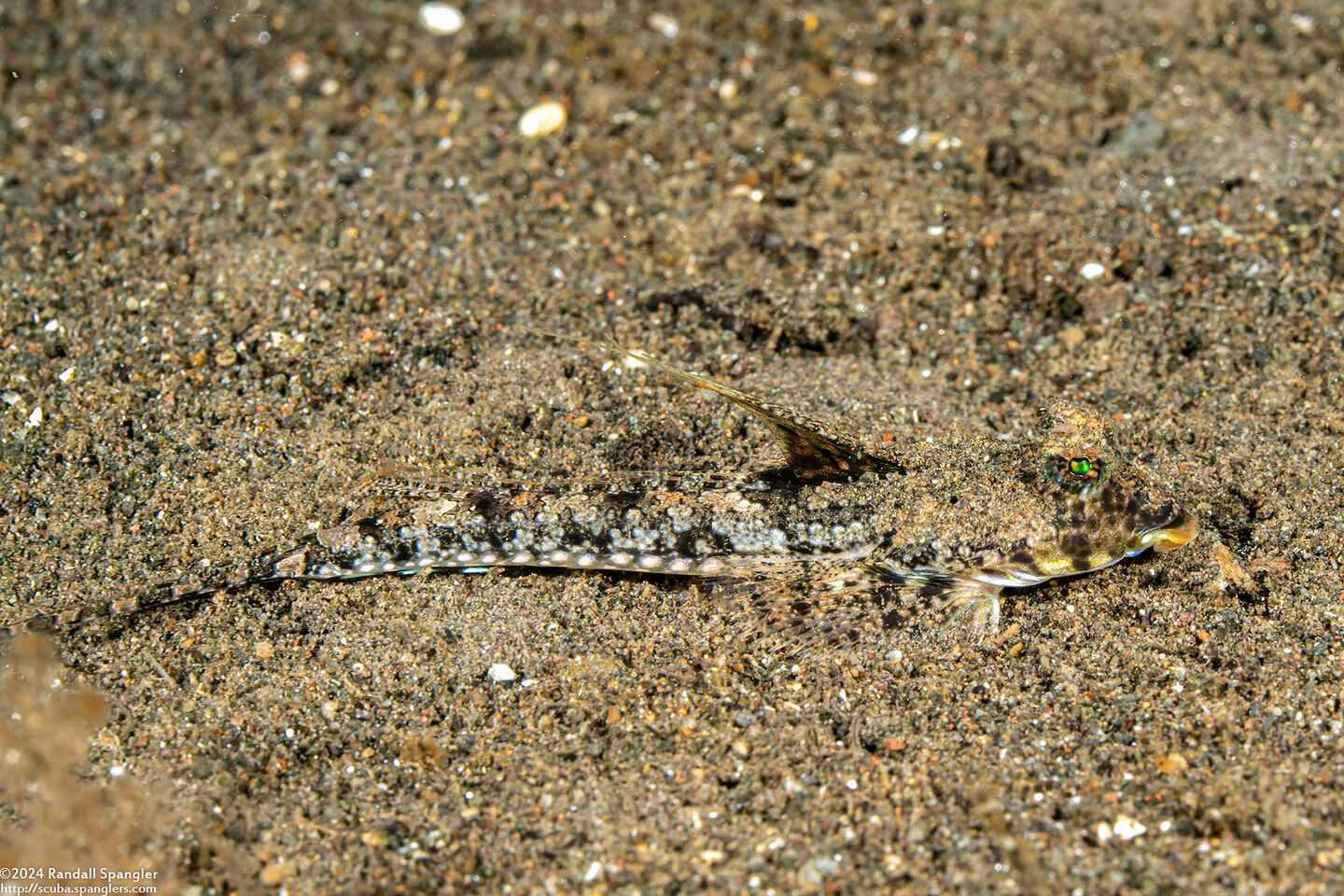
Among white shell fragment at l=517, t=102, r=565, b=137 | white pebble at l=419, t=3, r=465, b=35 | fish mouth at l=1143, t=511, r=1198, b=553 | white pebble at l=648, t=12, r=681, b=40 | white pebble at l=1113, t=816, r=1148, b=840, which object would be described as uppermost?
white pebble at l=648, t=12, r=681, b=40

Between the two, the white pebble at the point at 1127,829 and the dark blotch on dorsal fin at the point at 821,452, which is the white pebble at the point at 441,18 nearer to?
the dark blotch on dorsal fin at the point at 821,452

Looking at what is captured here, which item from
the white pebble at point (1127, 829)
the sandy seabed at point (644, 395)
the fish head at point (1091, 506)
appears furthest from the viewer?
the fish head at point (1091, 506)

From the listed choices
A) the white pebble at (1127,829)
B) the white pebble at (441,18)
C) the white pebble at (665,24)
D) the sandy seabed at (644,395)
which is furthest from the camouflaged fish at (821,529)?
the white pebble at (441,18)

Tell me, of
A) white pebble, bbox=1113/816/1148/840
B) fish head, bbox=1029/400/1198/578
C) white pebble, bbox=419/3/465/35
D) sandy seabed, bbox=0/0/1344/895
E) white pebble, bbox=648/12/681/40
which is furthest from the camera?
white pebble, bbox=419/3/465/35

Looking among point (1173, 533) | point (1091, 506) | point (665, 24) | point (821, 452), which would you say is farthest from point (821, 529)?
point (665, 24)

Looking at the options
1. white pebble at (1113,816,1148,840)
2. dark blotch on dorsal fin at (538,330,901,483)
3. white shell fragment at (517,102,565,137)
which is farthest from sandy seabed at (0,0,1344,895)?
dark blotch on dorsal fin at (538,330,901,483)

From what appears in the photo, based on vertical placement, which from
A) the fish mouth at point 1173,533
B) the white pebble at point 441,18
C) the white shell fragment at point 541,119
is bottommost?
the fish mouth at point 1173,533

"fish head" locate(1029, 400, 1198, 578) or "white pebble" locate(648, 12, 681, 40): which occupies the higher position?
"white pebble" locate(648, 12, 681, 40)

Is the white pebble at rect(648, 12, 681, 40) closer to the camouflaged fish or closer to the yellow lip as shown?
the camouflaged fish
